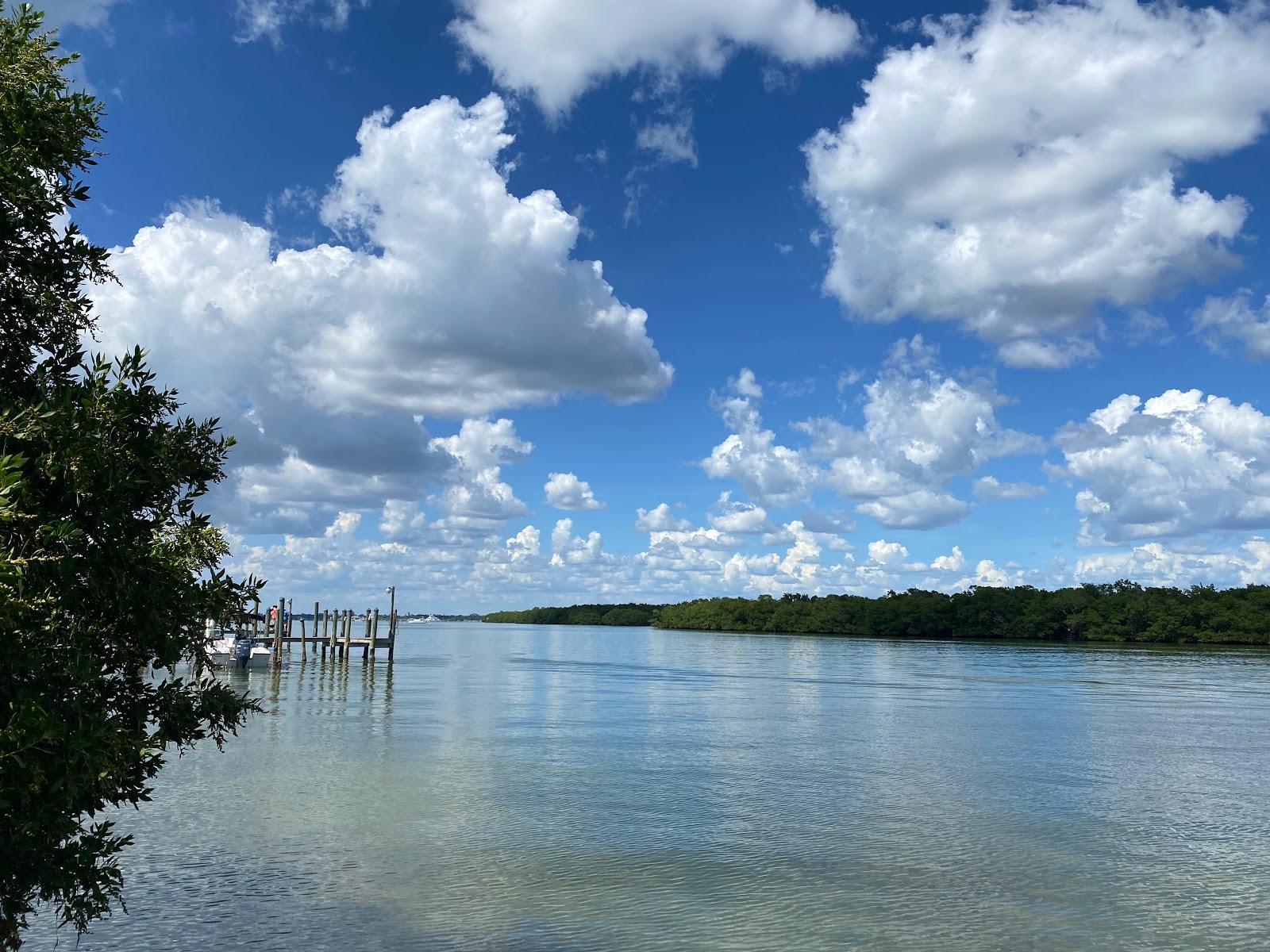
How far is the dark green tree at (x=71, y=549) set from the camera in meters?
Result: 6.39

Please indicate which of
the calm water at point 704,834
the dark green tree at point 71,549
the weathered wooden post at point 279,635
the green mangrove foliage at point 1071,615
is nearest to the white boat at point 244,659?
the weathered wooden post at point 279,635

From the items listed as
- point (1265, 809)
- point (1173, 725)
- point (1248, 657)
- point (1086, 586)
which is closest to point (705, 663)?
point (1173, 725)

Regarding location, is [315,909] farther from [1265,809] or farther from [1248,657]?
[1248,657]

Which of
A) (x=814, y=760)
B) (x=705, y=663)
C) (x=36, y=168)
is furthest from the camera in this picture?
(x=705, y=663)

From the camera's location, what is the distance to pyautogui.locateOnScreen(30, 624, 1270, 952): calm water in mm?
12695

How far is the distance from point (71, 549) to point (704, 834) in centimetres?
1381

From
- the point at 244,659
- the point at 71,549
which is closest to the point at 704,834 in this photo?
the point at 71,549

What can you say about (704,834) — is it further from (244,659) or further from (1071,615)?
(1071,615)

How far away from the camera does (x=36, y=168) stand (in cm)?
715

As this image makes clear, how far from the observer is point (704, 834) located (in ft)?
58.9

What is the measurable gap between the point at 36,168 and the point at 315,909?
395 inches

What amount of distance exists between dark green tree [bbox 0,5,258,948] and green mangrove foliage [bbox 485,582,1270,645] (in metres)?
151

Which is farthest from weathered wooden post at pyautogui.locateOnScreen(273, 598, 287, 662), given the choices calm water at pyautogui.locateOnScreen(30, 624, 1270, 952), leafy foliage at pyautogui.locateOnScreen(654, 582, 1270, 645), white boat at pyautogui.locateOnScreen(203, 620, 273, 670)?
leafy foliage at pyautogui.locateOnScreen(654, 582, 1270, 645)

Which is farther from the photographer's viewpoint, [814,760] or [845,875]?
[814,760]
